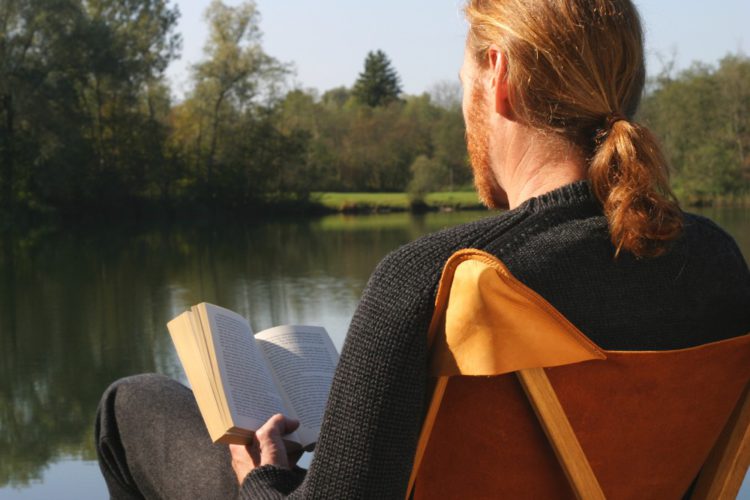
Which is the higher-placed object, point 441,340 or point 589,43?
point 589,43

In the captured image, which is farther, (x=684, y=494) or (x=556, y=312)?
(x=684, y=494)

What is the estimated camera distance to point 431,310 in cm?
112

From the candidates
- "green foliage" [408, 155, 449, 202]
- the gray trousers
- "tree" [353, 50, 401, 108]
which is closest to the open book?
the gray trousers

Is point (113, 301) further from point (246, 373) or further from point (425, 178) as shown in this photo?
point (425, 178)

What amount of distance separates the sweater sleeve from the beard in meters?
0.27

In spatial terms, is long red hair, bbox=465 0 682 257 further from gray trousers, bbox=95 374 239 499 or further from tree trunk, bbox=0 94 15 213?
tree trunk, bbox=0 94 15 213

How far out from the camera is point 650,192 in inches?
48.6

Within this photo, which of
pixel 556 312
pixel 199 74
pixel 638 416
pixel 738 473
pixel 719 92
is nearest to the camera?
pixel 556 312

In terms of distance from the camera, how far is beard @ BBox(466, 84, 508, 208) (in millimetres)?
1323

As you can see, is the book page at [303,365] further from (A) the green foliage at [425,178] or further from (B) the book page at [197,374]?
(A) the green foliage at [425,178]

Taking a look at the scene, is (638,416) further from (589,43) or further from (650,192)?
(589,43)

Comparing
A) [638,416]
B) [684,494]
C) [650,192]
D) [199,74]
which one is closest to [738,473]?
[684,494]

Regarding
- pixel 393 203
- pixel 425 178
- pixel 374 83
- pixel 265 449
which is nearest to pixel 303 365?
pixel 265 449

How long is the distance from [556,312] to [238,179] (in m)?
29.0
